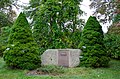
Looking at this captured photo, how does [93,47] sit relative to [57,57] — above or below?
above

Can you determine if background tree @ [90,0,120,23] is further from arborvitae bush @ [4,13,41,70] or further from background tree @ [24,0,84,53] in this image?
arborvitae bush @ [4,13,41,70]

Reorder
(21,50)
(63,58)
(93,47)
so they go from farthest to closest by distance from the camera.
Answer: (63,58) < (93,47) < (21,50)

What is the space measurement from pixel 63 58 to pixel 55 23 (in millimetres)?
3326

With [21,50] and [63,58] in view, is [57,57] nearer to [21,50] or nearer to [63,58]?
[63,58]

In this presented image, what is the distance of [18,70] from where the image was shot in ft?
28.8

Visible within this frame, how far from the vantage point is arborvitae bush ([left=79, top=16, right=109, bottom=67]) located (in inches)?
371

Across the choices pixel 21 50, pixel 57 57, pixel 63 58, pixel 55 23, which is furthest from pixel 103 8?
pixel 21 50

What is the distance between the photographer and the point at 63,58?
10.1 m

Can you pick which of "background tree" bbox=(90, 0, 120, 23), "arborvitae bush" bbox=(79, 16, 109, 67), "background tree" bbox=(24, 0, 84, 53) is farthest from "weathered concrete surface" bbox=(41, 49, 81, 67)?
"background tree" bbox=(90, 0, 120, 23)

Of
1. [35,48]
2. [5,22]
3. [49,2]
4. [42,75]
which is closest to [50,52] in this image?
[35,48]

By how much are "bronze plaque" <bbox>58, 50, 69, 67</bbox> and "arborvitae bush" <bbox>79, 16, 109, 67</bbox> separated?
788 mm

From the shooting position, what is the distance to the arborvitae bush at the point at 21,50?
Answer: 8867mm

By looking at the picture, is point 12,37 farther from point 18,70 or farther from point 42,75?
point 42,75

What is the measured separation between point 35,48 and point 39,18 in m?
3.78
